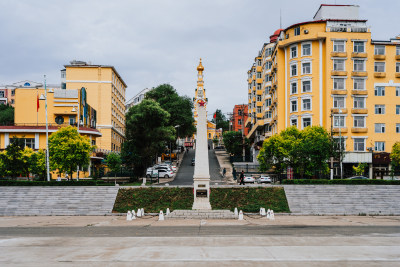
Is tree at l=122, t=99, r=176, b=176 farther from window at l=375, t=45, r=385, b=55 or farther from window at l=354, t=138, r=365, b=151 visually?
window at l=375, t=45, r=385, b=55

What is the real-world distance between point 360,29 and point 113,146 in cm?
4722

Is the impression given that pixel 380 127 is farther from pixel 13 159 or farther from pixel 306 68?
pixel 13 159

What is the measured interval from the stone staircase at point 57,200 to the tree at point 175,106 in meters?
45.8

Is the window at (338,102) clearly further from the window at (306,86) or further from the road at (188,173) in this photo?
the road at (188,173)

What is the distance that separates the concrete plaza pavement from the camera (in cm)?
1576

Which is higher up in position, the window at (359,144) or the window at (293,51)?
the window at (293,51)

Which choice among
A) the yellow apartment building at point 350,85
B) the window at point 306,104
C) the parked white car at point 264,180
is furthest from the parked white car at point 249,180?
the window at point 306,104

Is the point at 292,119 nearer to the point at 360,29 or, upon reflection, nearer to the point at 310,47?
the point at 310,47

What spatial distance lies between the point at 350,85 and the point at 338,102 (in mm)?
2843

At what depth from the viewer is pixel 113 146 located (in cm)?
7919

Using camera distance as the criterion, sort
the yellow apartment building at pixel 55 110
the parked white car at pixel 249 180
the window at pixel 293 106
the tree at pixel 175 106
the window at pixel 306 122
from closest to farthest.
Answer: the parked white car at pixel 249 180 < the window at pixel 306 122 < the window at pixel 293 106 < the yellow apartment building at pixel 55 110 < the tree at pixel 175 106

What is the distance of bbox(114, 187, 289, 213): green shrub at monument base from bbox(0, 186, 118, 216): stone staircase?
139cm

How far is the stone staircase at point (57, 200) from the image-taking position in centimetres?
3709

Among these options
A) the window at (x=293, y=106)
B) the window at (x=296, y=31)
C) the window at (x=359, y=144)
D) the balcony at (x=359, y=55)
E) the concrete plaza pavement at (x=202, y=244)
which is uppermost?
the window at (x=296, y=31)
